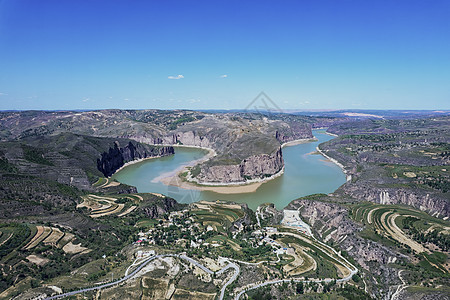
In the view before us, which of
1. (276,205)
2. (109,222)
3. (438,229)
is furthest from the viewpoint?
(276,205)

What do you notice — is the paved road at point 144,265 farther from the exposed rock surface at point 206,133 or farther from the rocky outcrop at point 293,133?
the rocky outcrop at point 293,133

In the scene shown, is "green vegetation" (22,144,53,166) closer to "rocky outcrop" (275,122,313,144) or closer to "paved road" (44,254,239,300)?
"paved road" (44,254,239,300)

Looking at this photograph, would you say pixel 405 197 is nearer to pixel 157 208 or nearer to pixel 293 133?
pixel 157 208

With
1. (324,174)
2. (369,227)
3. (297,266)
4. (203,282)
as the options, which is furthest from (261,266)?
(324,174)

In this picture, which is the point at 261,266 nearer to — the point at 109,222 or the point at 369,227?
the point at 369,227

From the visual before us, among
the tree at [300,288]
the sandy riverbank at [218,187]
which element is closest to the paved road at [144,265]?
the tree at [300,288]

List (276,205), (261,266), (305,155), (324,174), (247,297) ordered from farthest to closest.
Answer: (305,155), (324,174), (276,205), (261,266), (247,297)

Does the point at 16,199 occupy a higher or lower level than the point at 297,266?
higher

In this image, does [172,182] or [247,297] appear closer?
[247,297]
